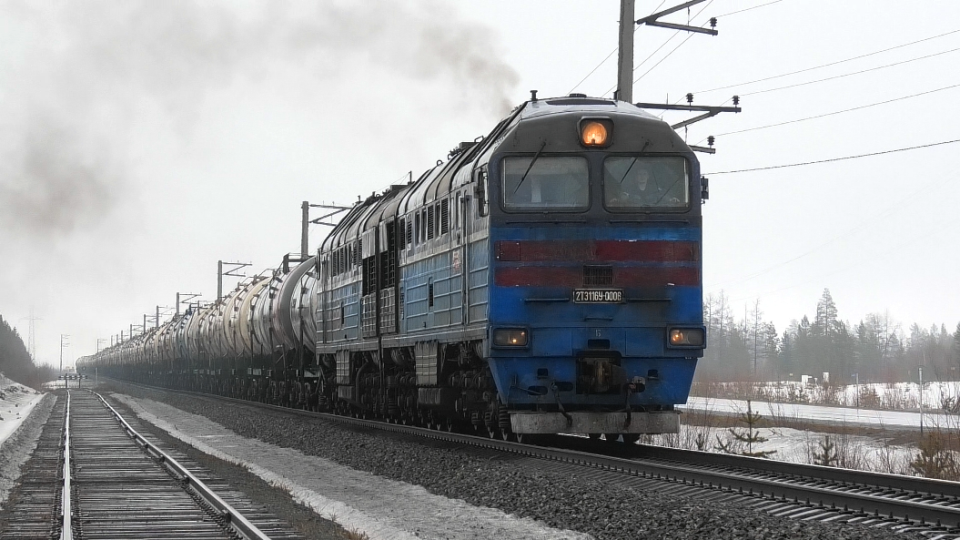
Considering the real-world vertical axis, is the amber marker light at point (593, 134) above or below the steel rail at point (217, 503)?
above

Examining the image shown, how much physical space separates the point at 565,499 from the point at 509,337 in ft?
11.6

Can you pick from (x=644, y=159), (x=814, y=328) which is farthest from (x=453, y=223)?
(x=814, y=328)

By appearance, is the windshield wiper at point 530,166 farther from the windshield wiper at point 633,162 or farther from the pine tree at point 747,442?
the pine tree at point 747,442

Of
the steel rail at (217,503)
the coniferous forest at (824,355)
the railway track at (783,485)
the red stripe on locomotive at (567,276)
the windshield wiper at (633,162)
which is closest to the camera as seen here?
the railway track at (783,485)

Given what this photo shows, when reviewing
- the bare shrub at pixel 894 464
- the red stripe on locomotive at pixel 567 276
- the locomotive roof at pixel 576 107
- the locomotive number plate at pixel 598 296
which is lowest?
the bare shrub at pixel 894 464

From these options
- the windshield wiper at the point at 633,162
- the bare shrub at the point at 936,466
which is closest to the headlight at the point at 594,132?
the windshield wiper at the point at 633,162

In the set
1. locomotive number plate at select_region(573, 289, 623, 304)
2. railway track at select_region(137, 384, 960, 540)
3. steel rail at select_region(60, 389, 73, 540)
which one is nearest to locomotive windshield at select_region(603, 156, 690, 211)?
locomotive number plate at select_region(573, 289, 623, 304)

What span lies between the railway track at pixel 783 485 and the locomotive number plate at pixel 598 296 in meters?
1.77

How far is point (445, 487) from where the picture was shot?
40.3 feet

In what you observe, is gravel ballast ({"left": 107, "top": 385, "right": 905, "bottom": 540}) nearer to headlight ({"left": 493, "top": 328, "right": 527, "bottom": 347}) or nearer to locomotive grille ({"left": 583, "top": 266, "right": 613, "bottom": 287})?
headlight ({"left": 493, "top": 328, "right": 527, "bottom": 347})

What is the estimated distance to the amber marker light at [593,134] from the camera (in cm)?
1389

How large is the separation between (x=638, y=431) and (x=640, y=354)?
90 centimetres

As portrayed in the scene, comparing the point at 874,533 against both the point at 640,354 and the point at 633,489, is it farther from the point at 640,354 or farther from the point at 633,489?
the point at 640,354

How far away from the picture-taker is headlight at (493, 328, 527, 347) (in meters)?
13.5
